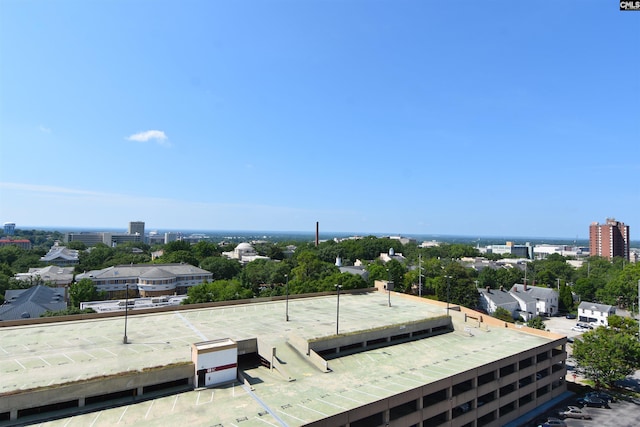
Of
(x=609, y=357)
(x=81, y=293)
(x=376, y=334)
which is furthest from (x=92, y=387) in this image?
(x=81, y=293)

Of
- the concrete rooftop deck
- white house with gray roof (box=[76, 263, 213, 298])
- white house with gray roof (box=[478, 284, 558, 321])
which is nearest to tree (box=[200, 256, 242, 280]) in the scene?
white house with gray roof (box=[76, 263, 213, 298])

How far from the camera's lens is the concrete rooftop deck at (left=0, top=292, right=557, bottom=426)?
84.8ft

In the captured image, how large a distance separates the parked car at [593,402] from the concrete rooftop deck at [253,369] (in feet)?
25.7

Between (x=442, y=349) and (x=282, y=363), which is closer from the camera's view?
(x=282, y=363)

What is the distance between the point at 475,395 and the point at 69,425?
3409 cm

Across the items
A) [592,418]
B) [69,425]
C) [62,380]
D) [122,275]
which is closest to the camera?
[69,425]

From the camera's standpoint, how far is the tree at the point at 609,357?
4747 cm

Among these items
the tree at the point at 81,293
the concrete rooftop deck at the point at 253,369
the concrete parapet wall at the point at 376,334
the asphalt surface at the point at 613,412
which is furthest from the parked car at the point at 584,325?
the tree at the point at 81,293

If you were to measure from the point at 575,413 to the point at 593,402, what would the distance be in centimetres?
504

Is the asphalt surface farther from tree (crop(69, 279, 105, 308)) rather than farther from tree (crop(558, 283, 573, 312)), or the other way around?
tree (crop(69, 279, 105, 308))

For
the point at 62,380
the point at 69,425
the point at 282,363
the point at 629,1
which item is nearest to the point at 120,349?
the point at 62,380

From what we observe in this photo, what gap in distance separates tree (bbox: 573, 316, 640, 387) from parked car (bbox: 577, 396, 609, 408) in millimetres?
5387

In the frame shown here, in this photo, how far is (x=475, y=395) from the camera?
1411 inches

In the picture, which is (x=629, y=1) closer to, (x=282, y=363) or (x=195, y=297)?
(x=282, y=363)
